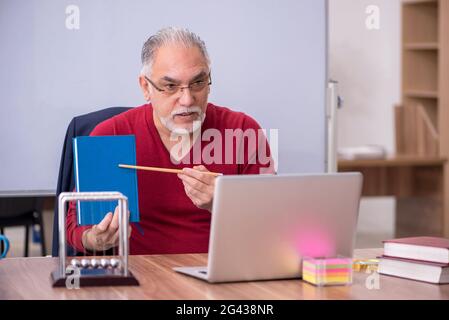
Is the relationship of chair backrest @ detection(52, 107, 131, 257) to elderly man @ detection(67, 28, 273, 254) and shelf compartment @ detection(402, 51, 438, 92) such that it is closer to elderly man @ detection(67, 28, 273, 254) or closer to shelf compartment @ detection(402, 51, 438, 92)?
elderly man @ detection(67, 28, 273, 254)

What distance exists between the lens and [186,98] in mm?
2883

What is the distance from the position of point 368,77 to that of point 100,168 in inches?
195

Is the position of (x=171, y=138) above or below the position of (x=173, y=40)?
below

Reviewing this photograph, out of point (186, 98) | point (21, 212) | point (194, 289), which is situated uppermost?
point (186, 98)

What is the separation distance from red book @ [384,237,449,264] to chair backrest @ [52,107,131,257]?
43.4 inches

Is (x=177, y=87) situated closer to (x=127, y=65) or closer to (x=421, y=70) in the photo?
(x=127, y=65)

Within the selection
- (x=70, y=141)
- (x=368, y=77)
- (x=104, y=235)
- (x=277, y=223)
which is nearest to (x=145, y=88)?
(x=70, y=141)

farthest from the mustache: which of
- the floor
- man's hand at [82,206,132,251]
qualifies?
the floor

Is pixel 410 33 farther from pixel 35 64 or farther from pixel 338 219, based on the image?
pixel 338 219

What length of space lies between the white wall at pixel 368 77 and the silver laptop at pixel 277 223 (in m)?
4.92

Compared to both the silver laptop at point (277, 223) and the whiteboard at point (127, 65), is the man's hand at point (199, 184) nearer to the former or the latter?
the silver laptop at point (277, 223)

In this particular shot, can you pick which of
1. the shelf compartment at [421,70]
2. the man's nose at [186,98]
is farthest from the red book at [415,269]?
the shelf compartment at [421,70]

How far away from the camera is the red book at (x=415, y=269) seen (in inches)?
85.0
